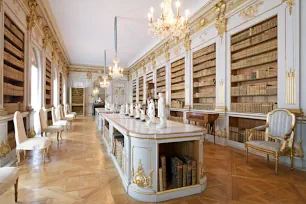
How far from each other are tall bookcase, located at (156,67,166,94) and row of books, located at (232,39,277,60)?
4.17 m

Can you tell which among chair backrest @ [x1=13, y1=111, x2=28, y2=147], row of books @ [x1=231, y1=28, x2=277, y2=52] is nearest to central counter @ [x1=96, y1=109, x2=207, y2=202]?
chair backrest @ [x1=13, y1=111, x2=28, y2=147]

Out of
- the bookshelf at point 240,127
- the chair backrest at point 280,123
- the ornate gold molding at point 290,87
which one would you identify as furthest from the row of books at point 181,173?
the bookshelf at point 240,127

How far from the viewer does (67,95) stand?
13828 millimetres

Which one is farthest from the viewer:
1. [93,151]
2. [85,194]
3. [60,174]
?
[93,151]

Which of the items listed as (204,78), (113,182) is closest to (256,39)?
(204,78)

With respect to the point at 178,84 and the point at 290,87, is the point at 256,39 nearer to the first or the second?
the point at 290,87

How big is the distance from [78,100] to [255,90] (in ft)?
43.5

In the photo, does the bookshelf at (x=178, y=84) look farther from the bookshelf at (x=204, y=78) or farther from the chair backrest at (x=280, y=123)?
the chair backrest at (x=280, y=123)

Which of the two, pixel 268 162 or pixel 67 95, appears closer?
pixel 268 162

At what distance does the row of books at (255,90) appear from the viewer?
3690mm

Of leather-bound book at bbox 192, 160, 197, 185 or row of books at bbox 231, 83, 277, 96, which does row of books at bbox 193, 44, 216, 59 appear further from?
leather-bound book at bbox 192, 160, 197, 185

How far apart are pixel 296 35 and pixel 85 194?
4293 millimetres

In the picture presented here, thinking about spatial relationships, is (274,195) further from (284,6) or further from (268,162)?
(284,6)

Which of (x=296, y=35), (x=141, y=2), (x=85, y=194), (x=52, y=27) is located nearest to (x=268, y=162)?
(x=296, y=35)
